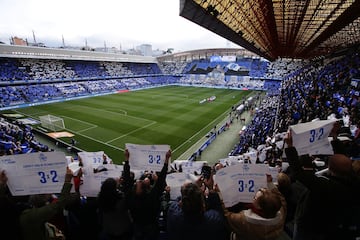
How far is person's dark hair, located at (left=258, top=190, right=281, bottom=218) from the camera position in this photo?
2098 millimetres

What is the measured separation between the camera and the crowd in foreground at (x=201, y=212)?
223 cm

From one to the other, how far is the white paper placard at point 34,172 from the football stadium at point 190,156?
0.6 inches

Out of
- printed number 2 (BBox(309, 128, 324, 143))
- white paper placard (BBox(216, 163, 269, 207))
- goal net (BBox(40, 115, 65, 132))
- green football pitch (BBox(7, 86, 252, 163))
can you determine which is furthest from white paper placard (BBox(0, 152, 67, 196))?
goal net (BBox(40, 115, 65, 132))

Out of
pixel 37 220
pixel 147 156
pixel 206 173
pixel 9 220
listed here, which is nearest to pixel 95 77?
pixel 206 173

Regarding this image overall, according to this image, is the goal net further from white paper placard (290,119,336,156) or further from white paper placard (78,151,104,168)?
white paper placard (290,119,336,156)

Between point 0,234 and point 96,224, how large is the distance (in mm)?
1126

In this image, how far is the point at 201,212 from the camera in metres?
2.27

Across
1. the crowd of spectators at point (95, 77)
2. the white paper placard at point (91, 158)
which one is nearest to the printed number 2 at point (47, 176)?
the white paper placard at point (91, 158)

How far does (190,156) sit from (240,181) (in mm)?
13624

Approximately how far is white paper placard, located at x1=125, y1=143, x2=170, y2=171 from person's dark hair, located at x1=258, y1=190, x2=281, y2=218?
211cm

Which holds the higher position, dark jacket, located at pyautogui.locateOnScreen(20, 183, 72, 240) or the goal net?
dark jacket, located at pyautogui.locateOnScreen(20, 183, 72, 240)

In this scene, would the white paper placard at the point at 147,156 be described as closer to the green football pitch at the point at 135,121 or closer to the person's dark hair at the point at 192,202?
the person's dark hair at the point at 192,202

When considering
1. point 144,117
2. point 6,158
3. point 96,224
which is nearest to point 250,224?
point 96,224

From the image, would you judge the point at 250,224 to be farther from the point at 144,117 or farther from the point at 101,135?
the point at 144,117
